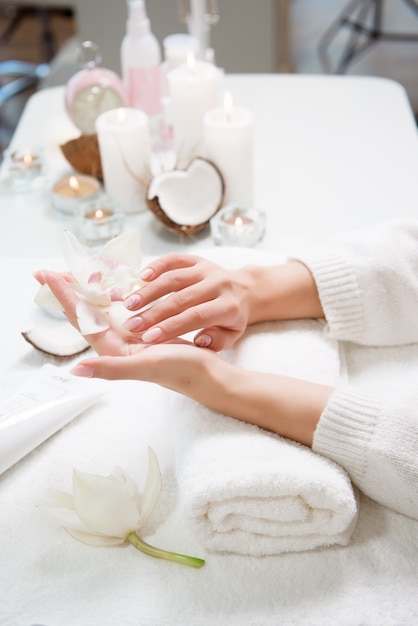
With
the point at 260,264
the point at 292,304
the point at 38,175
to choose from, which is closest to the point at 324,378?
the point at 292,304

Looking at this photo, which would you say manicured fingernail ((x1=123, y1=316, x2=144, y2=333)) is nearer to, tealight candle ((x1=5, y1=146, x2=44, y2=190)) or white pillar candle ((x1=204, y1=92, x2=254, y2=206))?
white pillar candle ((x1=204, y1=92, x2=254, y2=206))

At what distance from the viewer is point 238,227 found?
1.16 metres

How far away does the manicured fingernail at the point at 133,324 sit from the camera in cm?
83

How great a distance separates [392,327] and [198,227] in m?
0.38

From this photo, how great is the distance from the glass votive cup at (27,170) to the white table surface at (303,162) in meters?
0.02

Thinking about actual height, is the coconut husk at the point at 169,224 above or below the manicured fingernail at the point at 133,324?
below

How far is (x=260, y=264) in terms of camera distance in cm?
102

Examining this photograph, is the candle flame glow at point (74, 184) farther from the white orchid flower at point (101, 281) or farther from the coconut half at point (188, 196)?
the white orchid flower at point (101, 281)

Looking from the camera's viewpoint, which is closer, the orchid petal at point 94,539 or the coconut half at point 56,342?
the orchid petal at point 94,539

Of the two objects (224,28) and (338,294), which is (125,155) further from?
(224,28)

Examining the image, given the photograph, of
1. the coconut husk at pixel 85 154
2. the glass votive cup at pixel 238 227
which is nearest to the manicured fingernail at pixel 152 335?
the glass votive cup at pixel 238 227

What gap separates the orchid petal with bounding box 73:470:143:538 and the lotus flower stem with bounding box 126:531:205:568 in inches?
0.7

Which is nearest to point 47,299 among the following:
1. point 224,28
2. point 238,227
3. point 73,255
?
point 73,255

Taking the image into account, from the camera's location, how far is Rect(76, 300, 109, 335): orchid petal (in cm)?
80
